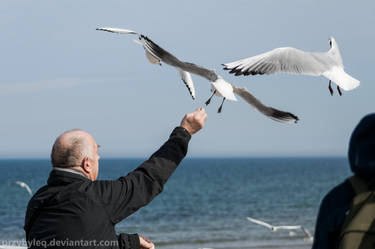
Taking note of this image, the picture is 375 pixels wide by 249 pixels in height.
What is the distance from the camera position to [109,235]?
2.38 m

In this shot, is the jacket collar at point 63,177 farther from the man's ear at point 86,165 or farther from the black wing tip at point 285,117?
the black wing tip at point 285,117

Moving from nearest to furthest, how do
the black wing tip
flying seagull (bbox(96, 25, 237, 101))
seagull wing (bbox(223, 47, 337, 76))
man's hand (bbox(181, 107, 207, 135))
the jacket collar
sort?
the jacket collar → man's hand (bbox(181, 107, 207, 135)) → the black wing tip → flying seagull (bbox(96, 25, 237, 101)) → seagull wing (bbox(223, 47, 337, 76))

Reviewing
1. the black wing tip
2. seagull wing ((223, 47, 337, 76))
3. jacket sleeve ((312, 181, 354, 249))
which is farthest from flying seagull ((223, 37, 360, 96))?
jacket sleeve ((312, 181, 354, 249))

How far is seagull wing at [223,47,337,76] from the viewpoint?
5109 mm

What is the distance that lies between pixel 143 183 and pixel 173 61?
0.95 m

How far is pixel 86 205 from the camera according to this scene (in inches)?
91.6

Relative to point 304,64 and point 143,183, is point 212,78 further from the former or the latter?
point 304,64

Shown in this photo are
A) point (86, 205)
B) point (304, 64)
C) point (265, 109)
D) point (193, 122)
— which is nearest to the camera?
point (86, 205)

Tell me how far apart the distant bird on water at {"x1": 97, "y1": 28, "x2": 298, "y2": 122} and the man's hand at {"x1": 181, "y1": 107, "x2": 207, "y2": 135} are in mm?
387

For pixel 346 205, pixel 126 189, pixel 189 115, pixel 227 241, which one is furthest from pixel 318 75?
pixel 227 241

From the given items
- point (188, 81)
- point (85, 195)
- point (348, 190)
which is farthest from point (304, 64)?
point (348, 190)

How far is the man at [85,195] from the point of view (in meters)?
2.32

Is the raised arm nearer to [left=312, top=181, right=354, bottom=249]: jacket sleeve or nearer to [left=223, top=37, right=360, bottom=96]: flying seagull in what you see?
[left=312, top=181, right=354, bottom=249]: jacket sleeve

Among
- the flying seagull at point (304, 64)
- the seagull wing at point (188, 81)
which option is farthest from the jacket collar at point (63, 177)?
the flying seagull at point (304, 64)
